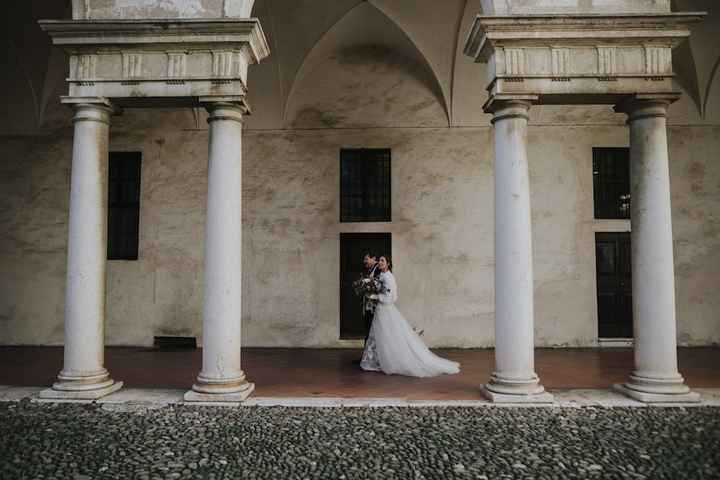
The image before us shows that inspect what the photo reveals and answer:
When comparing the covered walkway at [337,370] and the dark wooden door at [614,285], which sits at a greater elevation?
the dark wooden door at [614,285]

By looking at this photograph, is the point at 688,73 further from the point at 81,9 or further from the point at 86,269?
the point at 86,269

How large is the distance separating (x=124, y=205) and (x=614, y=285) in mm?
12693

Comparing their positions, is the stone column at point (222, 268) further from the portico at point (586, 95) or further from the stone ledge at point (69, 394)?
the portico at point (586, 95)

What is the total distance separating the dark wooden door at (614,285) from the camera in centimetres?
1204

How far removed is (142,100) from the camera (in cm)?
714

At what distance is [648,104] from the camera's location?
22.8 ft

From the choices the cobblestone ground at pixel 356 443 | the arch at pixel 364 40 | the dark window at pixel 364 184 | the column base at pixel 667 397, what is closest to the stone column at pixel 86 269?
the cobblestone ground at pixel 356 443

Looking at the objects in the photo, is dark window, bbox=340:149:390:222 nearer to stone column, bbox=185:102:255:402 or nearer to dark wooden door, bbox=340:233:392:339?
dark wooden door, bbox=340:233:392:339

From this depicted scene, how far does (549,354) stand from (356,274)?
16.1ft

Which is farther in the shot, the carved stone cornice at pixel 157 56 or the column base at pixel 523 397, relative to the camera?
the carved stone cornice at pixel 157 56

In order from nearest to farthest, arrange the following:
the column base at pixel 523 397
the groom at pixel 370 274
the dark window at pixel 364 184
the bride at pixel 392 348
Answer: the column base at pixel 523 397 < the bride at pixel 392 348 < the groom at pixel 370 274 < the dark window at pixel 364 184

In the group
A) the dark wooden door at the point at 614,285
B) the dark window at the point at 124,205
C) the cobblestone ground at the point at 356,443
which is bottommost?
the cobblestone ground at the point at 356,443

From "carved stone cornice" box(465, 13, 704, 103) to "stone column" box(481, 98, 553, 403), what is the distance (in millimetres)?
407

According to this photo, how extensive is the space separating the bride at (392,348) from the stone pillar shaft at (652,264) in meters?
3.13
